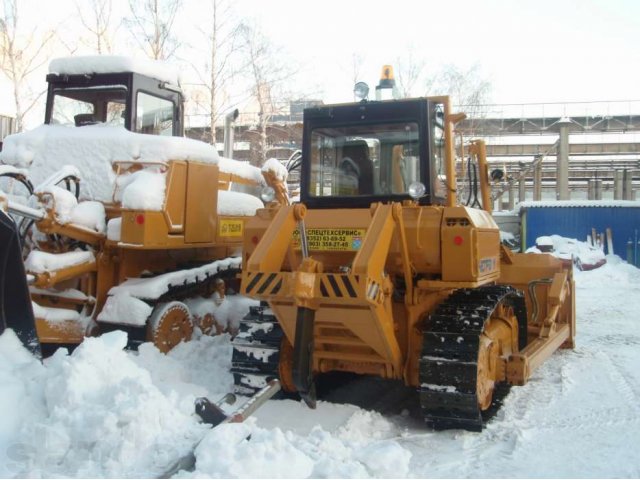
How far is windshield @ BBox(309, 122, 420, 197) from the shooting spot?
5.62 meters

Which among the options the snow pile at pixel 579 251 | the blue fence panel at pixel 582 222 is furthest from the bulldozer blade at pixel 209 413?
the blue fence panel at pixel 582 222

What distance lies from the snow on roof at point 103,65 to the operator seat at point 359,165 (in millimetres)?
2835

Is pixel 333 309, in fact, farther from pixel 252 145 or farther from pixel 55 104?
pixel 252 145

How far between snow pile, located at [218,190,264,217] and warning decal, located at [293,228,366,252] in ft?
8.01

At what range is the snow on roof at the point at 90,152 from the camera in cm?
644

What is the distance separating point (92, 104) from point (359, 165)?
11.9 feet

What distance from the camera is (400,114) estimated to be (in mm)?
5617

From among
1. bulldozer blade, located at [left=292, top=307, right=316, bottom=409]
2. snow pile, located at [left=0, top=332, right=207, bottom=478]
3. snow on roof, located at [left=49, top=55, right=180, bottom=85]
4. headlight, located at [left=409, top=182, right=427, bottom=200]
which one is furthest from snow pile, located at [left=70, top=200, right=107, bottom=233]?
headlight, located at [left=409, top=182, right=427, bottom=200]

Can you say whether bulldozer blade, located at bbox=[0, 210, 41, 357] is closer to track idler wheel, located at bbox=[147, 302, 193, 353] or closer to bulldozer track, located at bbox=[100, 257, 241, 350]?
bulldozer track, located at bbox=[100, 257, 241, 350]

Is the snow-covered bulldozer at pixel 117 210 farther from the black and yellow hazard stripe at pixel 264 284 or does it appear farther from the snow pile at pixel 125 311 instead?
the black and yellow hazard stripe at pixel 264 284

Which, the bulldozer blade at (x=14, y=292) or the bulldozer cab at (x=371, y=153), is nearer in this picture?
the bulldozer blade at (x=14, y=292)

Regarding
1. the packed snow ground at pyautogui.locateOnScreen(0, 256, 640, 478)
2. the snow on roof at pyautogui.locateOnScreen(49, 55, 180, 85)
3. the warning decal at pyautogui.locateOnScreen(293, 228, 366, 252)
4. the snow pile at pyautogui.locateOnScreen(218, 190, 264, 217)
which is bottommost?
the packed snow ground at pyautogui.locateOnScreen(0, 256, 640, 478)

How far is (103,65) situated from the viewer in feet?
23.5

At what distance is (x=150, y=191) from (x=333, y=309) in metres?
2.40
